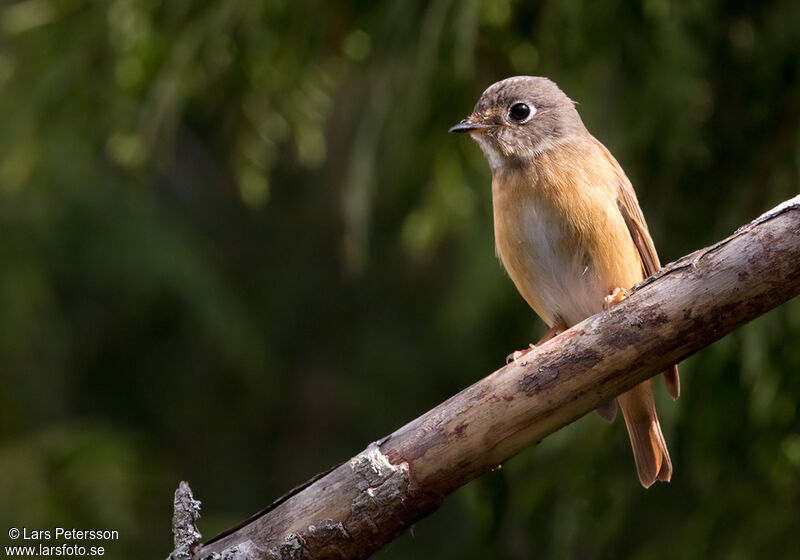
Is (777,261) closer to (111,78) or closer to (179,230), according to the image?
(111,78)

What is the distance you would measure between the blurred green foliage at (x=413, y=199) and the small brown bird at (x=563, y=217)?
18 cm

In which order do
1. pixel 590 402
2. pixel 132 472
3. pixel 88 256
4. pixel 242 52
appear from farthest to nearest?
pixel 88 256, pixel 132 472, pixel 242 52, pixel 590 402

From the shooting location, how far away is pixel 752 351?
396 centimetres

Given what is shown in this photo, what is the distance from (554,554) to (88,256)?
162 inches

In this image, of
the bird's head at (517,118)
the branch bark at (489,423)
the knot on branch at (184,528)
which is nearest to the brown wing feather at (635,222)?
the bird's head at (517,118)

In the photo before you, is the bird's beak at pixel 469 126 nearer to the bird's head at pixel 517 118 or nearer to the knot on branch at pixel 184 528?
the bird's head at pixel 517 118

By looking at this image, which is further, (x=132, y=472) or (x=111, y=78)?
(x=132, y=472)

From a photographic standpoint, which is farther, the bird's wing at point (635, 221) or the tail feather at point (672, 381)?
the bird's wing at point (635, 221)

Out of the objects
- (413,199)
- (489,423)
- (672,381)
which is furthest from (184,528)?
(413,199)

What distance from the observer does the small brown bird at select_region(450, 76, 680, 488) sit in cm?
392

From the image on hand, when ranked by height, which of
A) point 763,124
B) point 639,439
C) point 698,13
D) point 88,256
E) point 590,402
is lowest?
point 590,402

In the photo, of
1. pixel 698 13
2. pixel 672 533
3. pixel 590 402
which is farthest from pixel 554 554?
pixel 698 13

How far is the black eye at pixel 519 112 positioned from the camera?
4180mm

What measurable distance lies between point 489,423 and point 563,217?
1.17 metres
